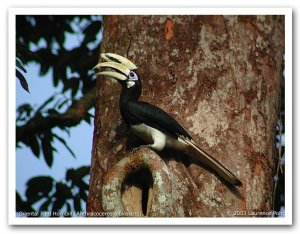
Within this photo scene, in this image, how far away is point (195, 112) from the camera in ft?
8.85

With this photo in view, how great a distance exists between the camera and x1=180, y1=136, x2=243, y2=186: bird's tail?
2.58 meters

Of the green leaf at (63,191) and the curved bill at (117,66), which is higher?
the curved bill at (117,66)

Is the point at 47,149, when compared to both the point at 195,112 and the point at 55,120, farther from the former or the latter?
the point at 195,112

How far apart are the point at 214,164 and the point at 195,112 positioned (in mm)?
231

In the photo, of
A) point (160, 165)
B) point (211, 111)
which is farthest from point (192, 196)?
point (211, 111)

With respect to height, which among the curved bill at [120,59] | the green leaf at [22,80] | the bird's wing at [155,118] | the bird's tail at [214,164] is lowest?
the bird's tail at [214,164]

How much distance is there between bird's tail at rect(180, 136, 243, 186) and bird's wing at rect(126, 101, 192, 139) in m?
0.04

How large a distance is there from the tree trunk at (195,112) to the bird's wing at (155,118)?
0.08 m

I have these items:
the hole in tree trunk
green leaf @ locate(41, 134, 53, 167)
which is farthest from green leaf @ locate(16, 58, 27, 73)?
green leaf @ locate(41, 134, 53, 167)

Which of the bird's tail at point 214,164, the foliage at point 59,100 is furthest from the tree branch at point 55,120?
the bird's tail at point 214,164

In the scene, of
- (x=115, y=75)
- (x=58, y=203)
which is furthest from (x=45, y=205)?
(x=115, y=75)

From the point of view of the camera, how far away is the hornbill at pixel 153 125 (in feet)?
8.51
